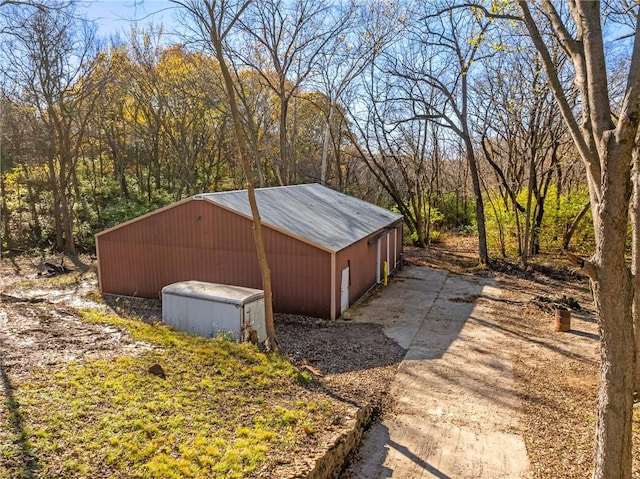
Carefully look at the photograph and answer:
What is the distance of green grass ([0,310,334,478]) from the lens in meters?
4.66

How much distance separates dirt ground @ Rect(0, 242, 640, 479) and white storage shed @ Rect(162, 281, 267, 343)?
3.02ft

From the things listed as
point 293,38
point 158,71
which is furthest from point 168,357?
point 158,71

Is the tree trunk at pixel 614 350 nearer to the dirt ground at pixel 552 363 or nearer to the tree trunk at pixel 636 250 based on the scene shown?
the dirt ground at pixel 552 363

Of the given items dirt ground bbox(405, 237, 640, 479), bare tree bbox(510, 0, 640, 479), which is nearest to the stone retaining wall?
dirt ground bbox(405, 237, 640, 479)

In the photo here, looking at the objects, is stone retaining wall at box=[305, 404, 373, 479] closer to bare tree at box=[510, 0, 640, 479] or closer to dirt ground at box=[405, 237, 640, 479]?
dirt ground at box=[405, 237, 640, 479]

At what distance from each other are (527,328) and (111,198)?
24863mm

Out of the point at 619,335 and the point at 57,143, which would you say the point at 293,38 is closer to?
the point at 57,143

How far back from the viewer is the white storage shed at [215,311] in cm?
977

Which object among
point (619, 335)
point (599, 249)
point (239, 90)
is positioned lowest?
point (619, 335)

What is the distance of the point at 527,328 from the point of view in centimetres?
1165

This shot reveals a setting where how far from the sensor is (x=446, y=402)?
7852 millimetres

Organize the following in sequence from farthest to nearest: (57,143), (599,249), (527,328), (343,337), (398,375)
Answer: (57,143)
(527,328)
(343,337)
(398,375)
(599,249)

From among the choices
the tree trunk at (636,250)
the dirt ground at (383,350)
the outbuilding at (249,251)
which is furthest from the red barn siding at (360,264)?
the tree trunk at (636,250)

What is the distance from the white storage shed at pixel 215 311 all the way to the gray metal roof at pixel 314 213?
2.91 meters
